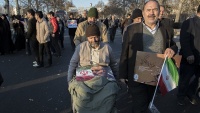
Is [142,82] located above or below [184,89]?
above

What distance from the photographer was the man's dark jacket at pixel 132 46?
143 inches

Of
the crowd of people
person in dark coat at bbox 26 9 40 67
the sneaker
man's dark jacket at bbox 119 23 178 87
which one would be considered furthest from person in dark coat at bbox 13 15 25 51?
man's dark jacket at bbox 119 23 178 87

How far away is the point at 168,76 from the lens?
3.54 meters

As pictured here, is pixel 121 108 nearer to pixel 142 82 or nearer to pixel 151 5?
pixel 142 82

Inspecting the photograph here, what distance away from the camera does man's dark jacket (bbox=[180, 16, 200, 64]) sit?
16.6ft

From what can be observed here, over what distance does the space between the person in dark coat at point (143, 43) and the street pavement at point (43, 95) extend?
1430 mm

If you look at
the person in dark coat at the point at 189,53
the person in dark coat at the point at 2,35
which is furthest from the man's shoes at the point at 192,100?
the person in dark coat at the point at 2,35

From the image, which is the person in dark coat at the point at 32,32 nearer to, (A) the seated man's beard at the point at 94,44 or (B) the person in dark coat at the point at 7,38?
(B) the person in dark coat at the point at 7,38

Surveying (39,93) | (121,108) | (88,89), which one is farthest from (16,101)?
(88,89)

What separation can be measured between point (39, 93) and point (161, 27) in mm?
3668

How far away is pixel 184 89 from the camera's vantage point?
547 cm

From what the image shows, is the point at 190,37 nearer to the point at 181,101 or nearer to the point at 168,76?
the point at 181,101

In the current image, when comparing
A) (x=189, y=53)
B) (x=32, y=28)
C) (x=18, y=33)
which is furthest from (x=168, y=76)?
(x=18, y=33)

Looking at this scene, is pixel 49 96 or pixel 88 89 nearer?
pixel 88 89
